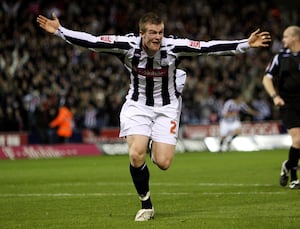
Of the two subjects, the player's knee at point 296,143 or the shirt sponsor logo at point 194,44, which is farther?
the player's knee at point 296,143

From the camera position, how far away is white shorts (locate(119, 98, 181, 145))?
9.35 meters

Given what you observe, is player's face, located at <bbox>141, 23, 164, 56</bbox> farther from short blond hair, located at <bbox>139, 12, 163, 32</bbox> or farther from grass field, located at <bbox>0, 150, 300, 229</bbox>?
grass field, located at <bbox>0, 150, 300, 229</bbox>

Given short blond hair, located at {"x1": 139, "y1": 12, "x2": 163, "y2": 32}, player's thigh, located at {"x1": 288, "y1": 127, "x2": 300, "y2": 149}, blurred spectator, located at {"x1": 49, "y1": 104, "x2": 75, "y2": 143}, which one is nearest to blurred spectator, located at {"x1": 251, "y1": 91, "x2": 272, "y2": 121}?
blurred spectator, located at {"x1": 49, "y1": 104, "x2": 75, "y2": 143}

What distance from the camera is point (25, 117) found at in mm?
26828

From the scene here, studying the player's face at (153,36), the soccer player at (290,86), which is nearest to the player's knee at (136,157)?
the player's face at (153,36)

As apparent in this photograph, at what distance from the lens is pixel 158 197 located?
11625mm

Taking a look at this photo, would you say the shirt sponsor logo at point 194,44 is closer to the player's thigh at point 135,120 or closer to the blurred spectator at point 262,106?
the player's thigh at point 135,120

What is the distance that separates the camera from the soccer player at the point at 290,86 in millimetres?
12289

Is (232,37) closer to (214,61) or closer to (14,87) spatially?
(214,61)

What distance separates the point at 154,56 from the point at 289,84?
366 centimetres

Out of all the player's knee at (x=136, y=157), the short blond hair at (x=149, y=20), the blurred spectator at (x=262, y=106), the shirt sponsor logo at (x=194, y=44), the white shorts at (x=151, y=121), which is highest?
the short blond hair at (x=149, y=20)

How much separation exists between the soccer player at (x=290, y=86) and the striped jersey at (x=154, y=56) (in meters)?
3.12

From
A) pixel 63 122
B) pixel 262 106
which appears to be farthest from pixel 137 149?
pixel 262 106

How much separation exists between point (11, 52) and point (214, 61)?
9339 millimetres
